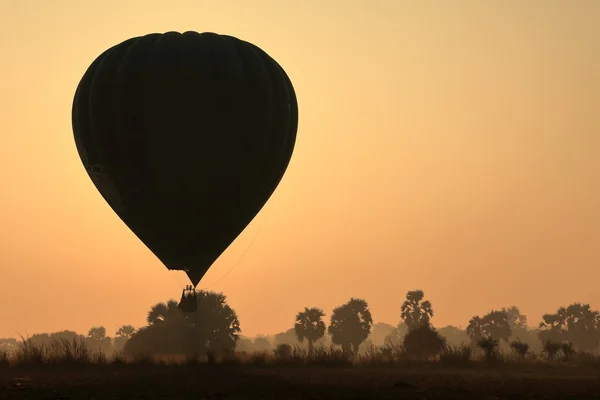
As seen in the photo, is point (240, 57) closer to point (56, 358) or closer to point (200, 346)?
point (56, 358)

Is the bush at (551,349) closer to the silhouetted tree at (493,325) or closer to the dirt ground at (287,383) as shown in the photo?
the dirt ground at (287,383)

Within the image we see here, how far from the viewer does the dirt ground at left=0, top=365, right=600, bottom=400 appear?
30562 mm

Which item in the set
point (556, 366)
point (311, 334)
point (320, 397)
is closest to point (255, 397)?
point (320, 397)

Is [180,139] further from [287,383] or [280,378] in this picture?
[287,383]

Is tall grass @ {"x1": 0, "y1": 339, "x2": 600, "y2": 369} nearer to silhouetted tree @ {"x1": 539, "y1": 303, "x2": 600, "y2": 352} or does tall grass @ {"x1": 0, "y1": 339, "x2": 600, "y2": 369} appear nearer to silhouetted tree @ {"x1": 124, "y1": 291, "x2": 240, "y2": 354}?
silhouetted tree @ {"x1": 124, "y1": 291, "x2": 240, "y2": 354}

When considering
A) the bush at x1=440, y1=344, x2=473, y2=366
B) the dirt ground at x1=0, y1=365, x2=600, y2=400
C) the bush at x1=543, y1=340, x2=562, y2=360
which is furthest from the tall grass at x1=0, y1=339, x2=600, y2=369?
the bush at x1=543, y1=340, x2=562, y2=360

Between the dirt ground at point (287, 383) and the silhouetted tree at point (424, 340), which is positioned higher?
the silhouetted tree at point (424, 340)

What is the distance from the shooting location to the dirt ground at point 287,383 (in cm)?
3056

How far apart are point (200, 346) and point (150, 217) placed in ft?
197

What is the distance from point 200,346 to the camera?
108m

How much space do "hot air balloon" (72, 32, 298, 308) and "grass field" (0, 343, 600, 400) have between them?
8.43 m

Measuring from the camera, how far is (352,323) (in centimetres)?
15100

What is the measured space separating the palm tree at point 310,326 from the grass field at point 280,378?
97051mm

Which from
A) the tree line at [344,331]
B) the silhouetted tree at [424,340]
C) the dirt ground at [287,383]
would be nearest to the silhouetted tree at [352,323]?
the tree line at [344,331]
